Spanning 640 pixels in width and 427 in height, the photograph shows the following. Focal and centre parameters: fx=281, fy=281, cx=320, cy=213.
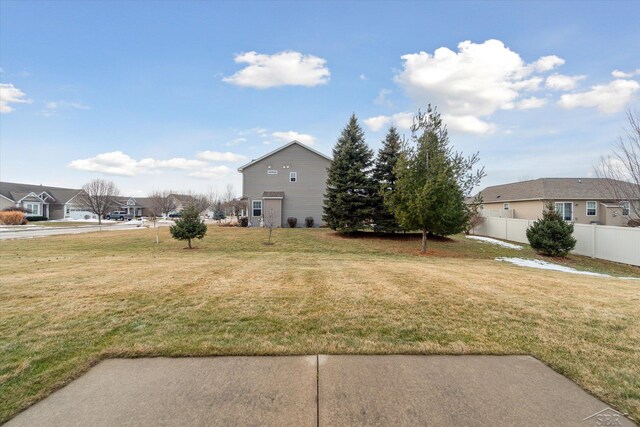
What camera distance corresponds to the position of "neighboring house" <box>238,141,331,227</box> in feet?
81.1

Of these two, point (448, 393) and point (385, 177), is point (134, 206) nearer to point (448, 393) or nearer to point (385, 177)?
point (385, 177)

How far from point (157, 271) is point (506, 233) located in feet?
73.1

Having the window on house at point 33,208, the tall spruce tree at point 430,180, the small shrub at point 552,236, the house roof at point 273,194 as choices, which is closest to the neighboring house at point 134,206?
the window on house at point 33,208

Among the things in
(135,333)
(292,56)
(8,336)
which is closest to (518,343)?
(135,333)

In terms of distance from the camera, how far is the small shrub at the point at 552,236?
45.7 feet

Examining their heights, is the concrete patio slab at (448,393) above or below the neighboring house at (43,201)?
below

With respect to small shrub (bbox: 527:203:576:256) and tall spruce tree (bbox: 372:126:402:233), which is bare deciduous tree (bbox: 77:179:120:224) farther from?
small shrub (bbox: 527:203:576:256)

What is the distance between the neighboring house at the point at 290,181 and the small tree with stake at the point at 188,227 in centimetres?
1042

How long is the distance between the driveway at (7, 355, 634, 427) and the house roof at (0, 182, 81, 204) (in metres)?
64.8

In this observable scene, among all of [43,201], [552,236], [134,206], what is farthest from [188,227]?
[134,206]

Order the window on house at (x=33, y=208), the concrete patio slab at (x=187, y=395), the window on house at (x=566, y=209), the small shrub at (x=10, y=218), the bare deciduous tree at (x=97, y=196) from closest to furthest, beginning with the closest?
the concrete patio slab at (x=187, y=395) → the window on house at (x=566, y=209) → the small shrub at (x=10, y=218) → the bare deciduous tree at (x=97, y=196) → the window on house at (x=33, y=208)

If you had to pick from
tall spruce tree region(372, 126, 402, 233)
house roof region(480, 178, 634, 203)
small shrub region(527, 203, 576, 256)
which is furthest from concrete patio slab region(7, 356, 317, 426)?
house roof region(480, 178, 634, 203)

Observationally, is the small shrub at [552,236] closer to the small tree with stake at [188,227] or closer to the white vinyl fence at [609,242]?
the white vinyl fence at [609,242]

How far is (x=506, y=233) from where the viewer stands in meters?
20.6
